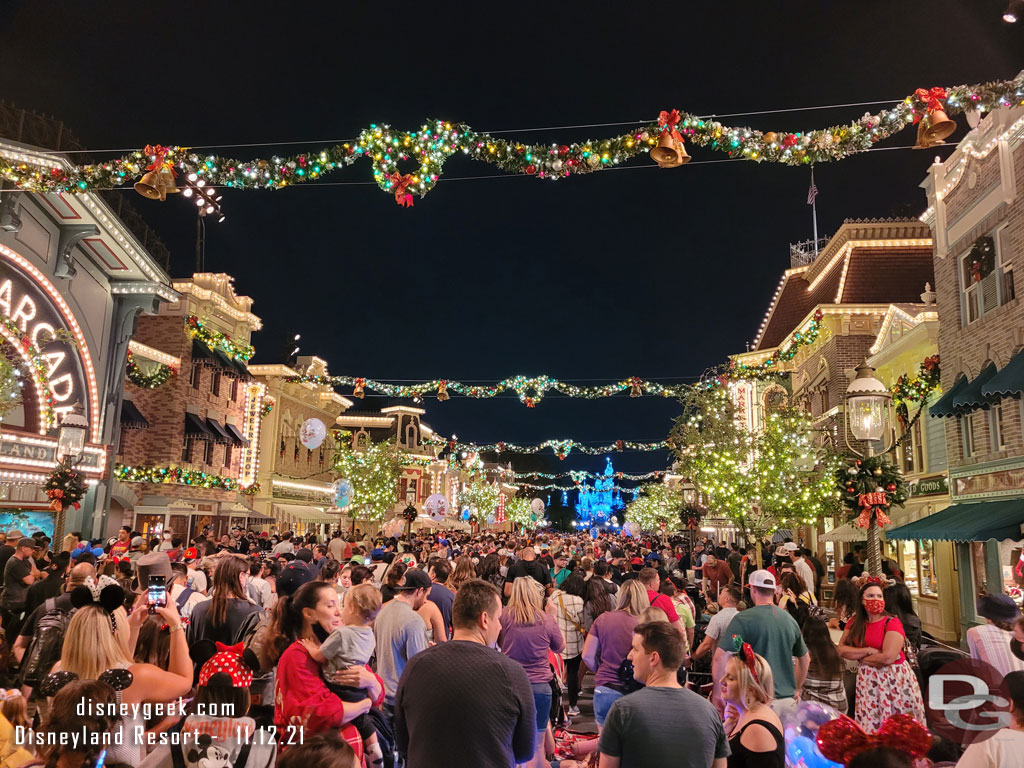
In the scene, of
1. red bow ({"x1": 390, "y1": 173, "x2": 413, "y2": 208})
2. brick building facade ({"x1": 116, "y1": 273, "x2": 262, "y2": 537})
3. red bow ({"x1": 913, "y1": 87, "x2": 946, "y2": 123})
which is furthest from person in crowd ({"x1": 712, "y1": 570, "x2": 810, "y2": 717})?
brick building facade ({"x1": 116, "y1": 273, "x2": 262, "y2": 537})

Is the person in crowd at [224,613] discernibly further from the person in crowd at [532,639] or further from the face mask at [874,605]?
the face mask at [874,605]

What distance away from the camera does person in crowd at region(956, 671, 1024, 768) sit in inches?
144

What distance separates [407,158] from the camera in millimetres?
11711

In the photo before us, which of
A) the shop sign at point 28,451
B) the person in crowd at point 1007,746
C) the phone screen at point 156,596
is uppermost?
the shop sign at point 28,451

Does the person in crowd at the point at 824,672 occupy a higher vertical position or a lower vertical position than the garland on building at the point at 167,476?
lower

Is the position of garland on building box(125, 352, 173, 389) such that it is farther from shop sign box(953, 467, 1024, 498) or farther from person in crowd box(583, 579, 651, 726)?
shop sign box(953, 467, 1024, 498)

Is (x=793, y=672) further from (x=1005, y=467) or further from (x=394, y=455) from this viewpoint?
(x=394, y=455)

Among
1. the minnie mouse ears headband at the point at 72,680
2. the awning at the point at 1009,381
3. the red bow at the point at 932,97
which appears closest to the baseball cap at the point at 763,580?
the minnie mouse ears headband at the point at 72,680

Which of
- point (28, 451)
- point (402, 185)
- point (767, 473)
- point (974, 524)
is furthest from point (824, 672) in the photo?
point (28, 451)

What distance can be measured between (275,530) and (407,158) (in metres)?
33.8

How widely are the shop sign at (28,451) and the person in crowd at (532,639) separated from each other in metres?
16.1

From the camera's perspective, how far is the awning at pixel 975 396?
15.3 meters

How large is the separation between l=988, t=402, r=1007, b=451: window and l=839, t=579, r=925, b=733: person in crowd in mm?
11402

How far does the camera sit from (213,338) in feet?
104
